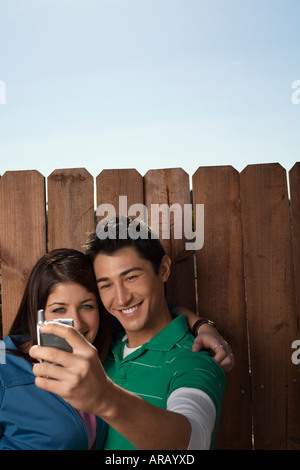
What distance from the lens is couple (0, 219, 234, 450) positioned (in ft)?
4.90

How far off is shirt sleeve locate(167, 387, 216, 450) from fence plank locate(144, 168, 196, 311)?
1.22m

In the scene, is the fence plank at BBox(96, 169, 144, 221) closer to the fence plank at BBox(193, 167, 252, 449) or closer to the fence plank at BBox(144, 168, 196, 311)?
the fence plank at BBox(144, 168, 196, 311)

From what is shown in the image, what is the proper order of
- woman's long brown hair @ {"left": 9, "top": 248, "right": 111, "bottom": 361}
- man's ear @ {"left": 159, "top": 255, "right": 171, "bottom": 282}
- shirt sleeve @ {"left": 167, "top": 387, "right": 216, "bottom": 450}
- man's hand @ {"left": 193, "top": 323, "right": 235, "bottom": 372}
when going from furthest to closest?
man's ear @ {"left": 159, "top": 255, "right": 171, "bottom": 282} < woman's long brown hair @ {"left": 9, "top": 248, "right": 111, "bottom": 361} < man's hand @ {"left": 193, "top": 323, "right": 235, "bottom": 372} < shirt sleeve @ {"left": 167, "top": 387, "right": 216, "bottom": 450}

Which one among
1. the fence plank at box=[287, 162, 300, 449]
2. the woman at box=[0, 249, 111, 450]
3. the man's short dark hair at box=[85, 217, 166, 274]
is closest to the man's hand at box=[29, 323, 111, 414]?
the woman at box=[0, 249, 111, 450]

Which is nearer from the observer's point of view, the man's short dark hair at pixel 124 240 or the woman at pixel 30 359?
the woman at pixel 30 359

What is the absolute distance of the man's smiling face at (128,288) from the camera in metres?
2.11

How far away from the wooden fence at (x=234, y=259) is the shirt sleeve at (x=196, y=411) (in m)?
1.24

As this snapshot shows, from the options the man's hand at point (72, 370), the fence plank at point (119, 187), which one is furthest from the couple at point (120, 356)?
the fence plank at point (119, 187)

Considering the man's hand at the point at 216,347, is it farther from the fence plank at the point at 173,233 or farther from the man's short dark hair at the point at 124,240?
the fence plank at the point at 173,233

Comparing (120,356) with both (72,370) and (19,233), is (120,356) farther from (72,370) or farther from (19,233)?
(72,370)

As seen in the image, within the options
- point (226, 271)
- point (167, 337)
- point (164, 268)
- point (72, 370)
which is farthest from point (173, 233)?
point (72, 370)

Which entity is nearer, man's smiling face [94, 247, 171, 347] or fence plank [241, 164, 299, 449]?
man's smiling face [94, 247, 171, 347]

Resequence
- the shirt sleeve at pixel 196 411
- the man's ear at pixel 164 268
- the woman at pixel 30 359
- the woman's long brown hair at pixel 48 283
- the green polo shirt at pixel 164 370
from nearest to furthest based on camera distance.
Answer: the shirt sleeve at pixel 196 411
the green polo shirt at pixel 164 370
the woman at pixel 30 359
the woman's long brown hair at pixel 48 283
the man's ear at pixel 164 268
